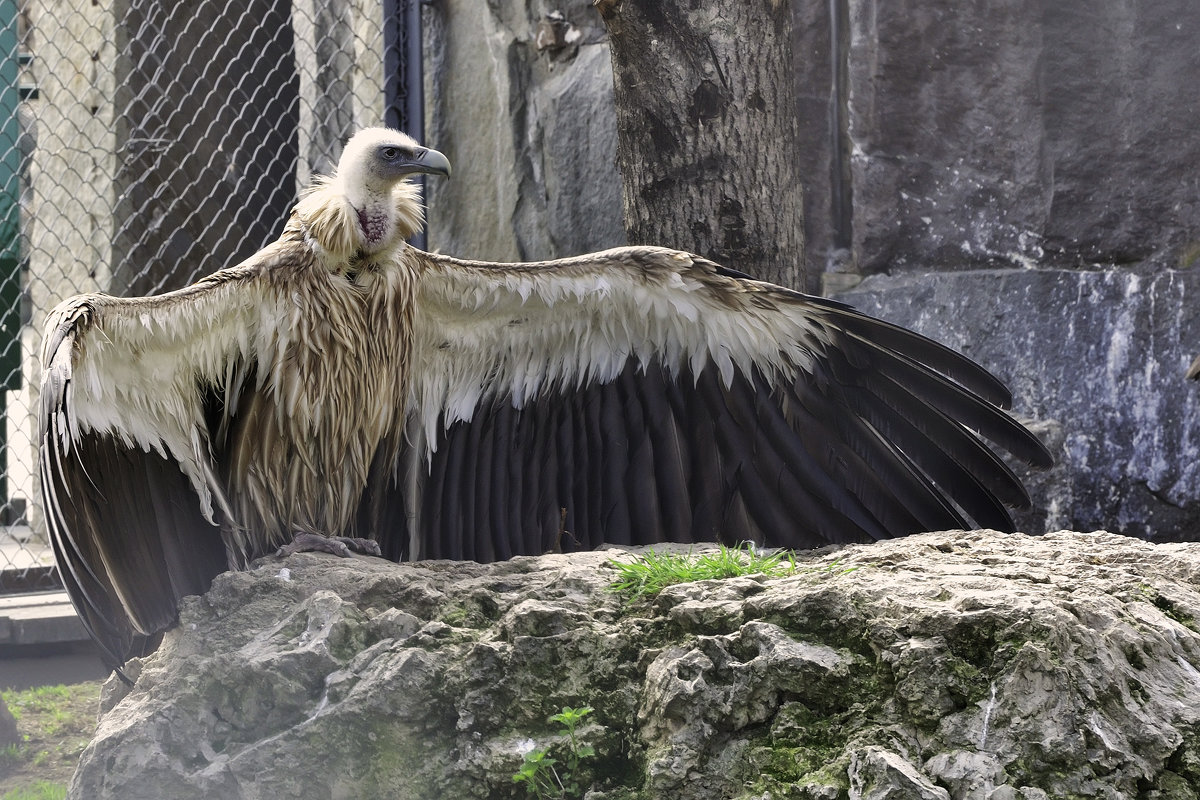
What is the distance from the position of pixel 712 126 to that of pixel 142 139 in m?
3.75

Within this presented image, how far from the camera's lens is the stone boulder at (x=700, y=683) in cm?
167

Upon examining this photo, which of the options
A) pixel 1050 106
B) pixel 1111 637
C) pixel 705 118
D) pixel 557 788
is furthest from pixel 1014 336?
pixel 557 788

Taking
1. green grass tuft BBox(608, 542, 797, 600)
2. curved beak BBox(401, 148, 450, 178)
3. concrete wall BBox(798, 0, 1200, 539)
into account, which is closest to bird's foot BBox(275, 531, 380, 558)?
green grass tuft BBox(608, 542, 797, 600)

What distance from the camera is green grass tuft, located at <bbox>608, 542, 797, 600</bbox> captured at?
2123 mm

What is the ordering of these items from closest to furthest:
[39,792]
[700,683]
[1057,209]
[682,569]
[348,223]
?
[700,683]
[682,569]
[348,223]
[39,792]
[1057,209]

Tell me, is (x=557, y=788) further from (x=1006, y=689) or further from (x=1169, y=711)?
(x=1169, y=711)

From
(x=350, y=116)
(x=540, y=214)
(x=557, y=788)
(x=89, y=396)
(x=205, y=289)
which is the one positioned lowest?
(x=557, y=788)

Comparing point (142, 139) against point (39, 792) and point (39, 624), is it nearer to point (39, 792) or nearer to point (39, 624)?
point (39, 624)

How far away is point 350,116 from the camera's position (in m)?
5.60

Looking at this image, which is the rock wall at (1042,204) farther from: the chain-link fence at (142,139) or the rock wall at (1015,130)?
the chain-link fence at (142,139)

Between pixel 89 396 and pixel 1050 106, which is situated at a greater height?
pixel 1050 106

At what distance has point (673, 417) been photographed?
3307 mm

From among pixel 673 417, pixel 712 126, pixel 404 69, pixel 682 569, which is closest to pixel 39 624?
pixel 404 69

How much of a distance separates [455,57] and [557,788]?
4127 millimetres
